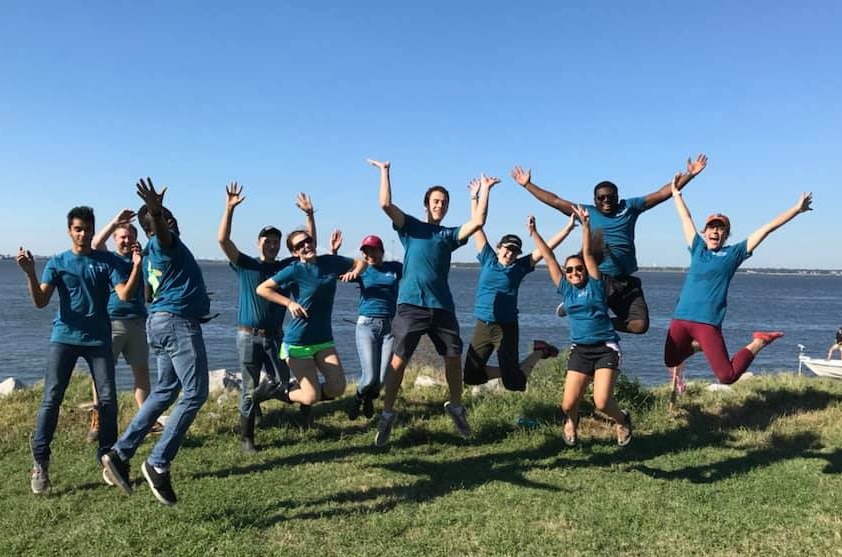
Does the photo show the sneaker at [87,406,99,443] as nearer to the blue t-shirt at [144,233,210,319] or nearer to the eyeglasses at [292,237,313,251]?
the blue t-shirt at [144,233,210,319]

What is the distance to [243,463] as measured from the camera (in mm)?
7188

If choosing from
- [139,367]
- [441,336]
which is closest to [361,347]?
[441,336]

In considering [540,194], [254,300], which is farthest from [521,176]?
[254,300]

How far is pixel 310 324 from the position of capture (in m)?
7.26

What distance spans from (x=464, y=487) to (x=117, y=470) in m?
3.30

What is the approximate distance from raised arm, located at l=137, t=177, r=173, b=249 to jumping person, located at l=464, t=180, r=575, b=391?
3974 mm

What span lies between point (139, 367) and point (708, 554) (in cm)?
688

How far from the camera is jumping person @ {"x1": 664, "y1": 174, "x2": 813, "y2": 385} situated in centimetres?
696

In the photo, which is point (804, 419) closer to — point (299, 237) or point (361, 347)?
point (361, 347)

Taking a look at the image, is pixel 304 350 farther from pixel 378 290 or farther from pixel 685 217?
pixel 685 217

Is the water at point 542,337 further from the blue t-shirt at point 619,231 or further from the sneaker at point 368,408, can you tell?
the blue t-shirt at point 619,231

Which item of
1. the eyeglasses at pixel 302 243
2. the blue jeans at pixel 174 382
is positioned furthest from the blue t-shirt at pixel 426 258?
the blue jeans at pixel 174 382

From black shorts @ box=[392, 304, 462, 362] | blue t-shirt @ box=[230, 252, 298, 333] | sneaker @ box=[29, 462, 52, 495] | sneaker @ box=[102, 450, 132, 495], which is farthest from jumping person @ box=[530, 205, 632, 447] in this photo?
sneaker @ box=[29, 462, 52, 495]

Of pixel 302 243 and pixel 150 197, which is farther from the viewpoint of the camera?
pixel 302 243
